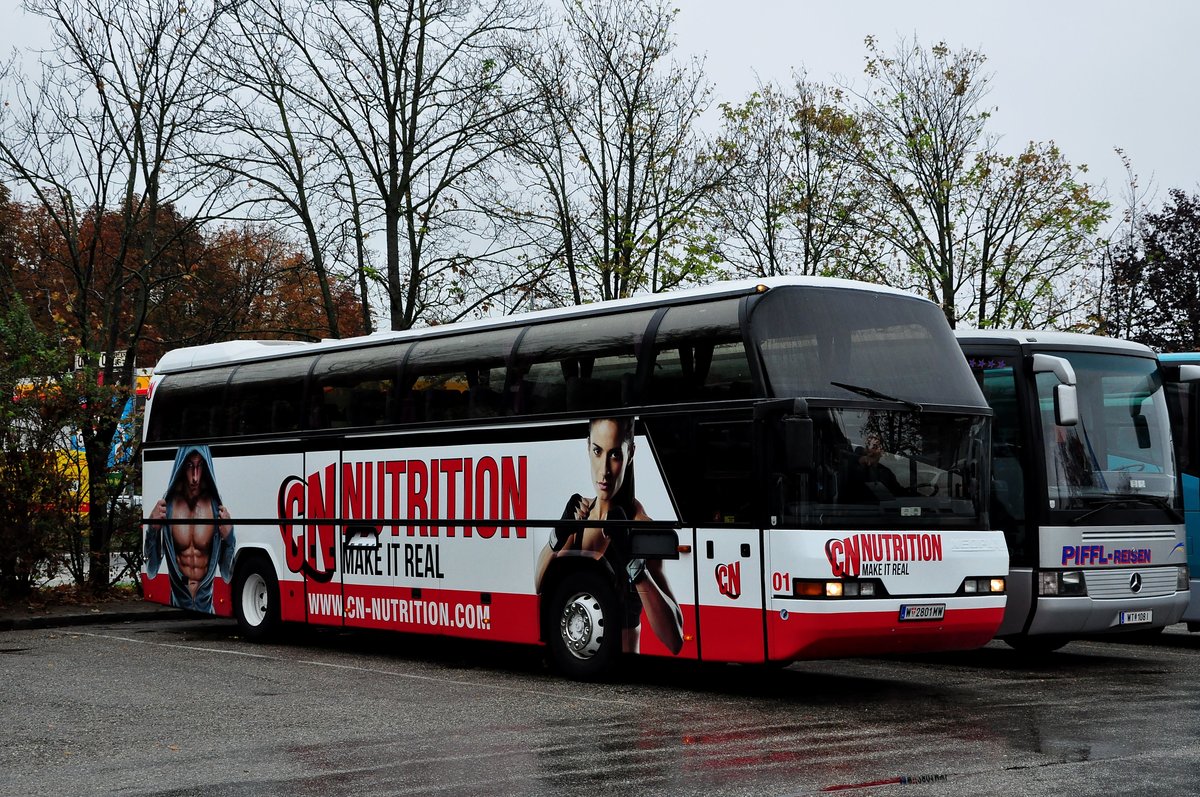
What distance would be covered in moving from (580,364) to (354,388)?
3716mm

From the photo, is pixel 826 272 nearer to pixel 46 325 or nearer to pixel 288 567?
pixel 288 567

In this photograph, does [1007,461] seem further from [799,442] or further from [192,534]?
[192,534]

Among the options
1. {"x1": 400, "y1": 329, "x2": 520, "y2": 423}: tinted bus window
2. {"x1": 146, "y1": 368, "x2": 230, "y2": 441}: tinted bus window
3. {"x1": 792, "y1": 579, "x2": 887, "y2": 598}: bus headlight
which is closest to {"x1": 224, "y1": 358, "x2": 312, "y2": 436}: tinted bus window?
{"x1": 146, "y1": 368, "x2": 230, "y2": 441}: tinted bus window

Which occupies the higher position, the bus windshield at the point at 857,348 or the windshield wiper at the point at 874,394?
the bus windshield at the point at 857,348

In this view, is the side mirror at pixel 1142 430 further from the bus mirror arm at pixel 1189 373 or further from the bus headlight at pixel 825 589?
the bus headlight at pixel 825 589

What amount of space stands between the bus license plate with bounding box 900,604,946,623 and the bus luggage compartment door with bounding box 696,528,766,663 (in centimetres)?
113

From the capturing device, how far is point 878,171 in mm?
31016

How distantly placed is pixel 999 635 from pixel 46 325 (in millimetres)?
30770

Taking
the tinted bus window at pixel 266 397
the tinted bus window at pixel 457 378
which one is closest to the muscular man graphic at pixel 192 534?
the tinted bus window at pixel 266 397

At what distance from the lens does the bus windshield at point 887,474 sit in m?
11.8

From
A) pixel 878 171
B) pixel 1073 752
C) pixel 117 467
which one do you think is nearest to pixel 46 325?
pixel 117 467

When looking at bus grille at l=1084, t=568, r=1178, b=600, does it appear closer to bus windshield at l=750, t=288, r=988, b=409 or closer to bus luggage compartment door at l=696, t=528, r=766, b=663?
bus windshield at l=750, t=288, r=988, b=409

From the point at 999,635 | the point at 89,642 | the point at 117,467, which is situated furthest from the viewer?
the point at 117,467

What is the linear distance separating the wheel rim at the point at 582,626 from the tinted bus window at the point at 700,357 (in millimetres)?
2016
